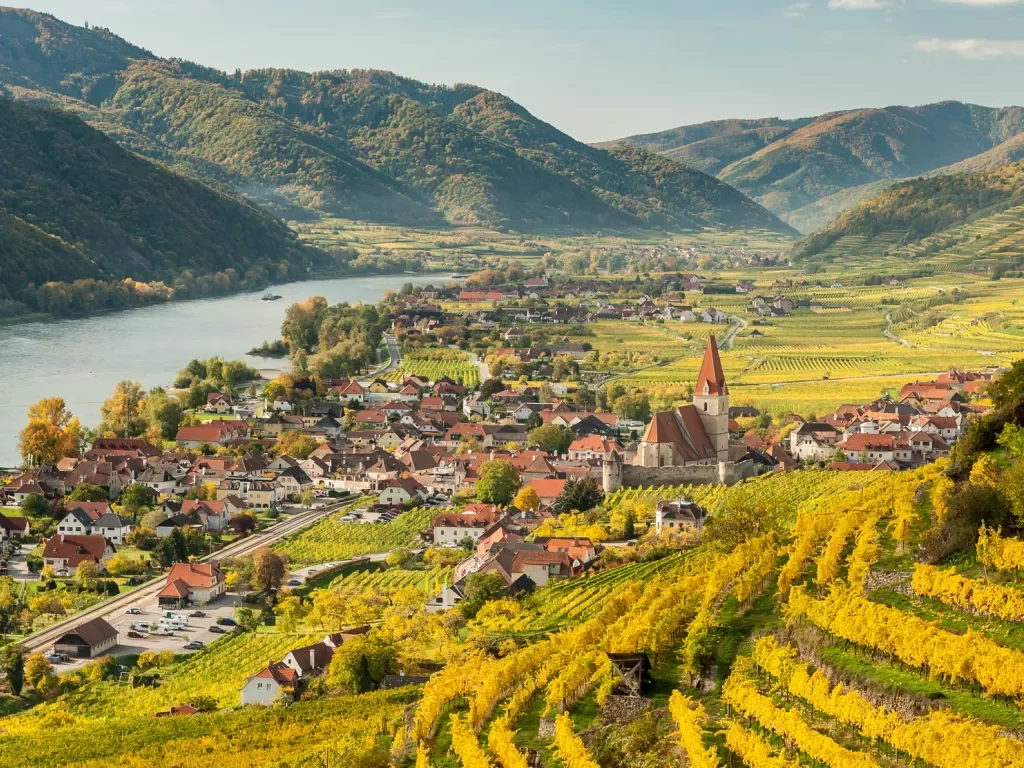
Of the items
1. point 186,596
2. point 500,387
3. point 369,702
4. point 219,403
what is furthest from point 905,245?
point 369,702

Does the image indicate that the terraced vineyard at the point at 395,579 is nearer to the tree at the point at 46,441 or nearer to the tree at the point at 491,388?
the tree at the point at 46,441

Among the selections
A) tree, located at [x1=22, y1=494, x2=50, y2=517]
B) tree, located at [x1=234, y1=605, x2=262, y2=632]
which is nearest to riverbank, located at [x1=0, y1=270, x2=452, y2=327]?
tree, located at [x1=22, y1=494, x2=50, y2=517]

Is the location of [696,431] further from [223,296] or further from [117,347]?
[223,296]

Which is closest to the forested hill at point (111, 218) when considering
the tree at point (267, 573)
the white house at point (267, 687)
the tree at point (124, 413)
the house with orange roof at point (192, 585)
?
the tree at point (124, 413)

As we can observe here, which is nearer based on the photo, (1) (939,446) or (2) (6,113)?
(1) (939,446)

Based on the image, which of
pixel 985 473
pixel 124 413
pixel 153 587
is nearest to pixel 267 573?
pixel 153 587

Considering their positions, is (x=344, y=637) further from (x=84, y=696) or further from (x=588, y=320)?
(x=588, y=320)
